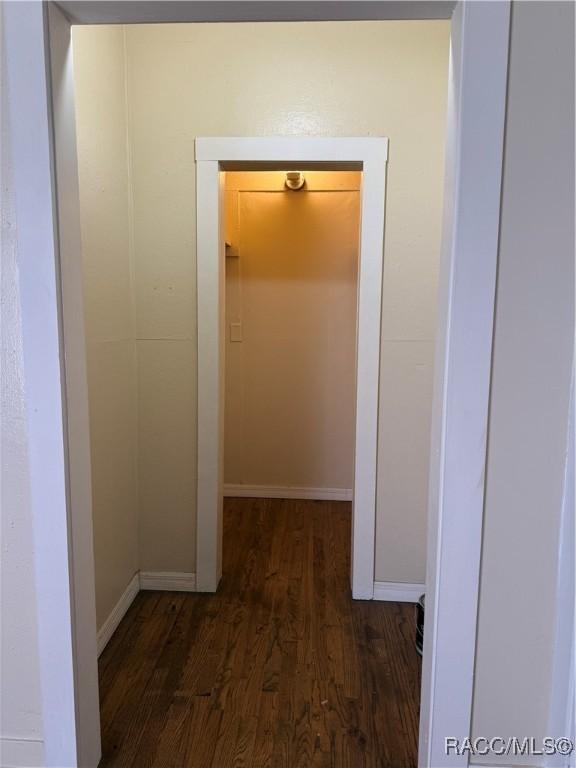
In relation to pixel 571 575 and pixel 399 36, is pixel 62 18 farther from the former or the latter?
pixel 571 575

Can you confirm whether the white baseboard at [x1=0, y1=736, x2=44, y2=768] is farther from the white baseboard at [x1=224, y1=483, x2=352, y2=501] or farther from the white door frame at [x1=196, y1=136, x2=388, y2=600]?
the white baseboard at [x1=224, y1=483, x2=352, y2=501]

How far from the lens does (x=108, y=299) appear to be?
197 centimetres

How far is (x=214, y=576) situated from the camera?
Result: 2346 mm

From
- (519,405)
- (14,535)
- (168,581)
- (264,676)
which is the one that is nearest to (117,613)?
(168,581)

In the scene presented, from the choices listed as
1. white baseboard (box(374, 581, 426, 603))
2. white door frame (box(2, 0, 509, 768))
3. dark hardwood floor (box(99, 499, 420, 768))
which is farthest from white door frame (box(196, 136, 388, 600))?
white door frame (box(2, 0, 509, 768))

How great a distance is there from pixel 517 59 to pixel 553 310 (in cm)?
54

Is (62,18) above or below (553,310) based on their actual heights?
above

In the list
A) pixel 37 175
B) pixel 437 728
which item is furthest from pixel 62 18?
pixel 437 728

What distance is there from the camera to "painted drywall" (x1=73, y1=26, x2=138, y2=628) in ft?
5.84

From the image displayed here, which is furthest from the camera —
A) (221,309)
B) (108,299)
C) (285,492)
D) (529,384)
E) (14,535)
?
(285,492)

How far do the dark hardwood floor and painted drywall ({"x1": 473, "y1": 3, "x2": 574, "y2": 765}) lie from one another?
550 mm

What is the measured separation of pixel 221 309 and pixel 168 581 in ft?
4.40

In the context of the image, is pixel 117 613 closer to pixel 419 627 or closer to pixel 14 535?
pixel 14 535

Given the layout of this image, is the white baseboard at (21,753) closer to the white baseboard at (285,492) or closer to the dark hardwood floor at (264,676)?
the dark hardwood floor at (264,676)
